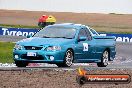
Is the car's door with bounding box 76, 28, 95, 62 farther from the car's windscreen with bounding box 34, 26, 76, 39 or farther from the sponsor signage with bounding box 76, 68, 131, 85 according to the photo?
the sponsor signage with bounding box 76, 68, 131, 85

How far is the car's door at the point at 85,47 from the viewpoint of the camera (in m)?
19.4

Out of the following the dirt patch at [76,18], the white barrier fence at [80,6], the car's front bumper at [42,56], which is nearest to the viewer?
the car's front bumper at [42,56]

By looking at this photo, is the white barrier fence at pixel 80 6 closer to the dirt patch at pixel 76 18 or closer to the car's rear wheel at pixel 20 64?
the dirt patch at pixel 76 18

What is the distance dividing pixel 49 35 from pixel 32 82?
18.1 feet

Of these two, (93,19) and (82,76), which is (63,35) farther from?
(93,19)

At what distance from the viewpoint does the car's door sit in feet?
63.8

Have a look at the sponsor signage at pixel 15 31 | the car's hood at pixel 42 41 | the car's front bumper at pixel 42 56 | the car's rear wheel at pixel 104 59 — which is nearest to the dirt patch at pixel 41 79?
the car's front bumper at pixel 42 56

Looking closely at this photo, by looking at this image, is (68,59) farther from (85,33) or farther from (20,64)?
(85,33)

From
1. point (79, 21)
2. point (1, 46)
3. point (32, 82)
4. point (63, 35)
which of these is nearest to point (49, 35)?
point (63, 35)

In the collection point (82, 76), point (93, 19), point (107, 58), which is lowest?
point (93, 19)

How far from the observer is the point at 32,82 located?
1387cm

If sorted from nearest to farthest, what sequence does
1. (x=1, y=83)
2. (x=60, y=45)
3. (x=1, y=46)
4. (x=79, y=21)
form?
(x=1, y=83)
(x=60, y=45)
(x=1, y=46)
(x=79, y=21)

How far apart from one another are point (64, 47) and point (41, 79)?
395 cm

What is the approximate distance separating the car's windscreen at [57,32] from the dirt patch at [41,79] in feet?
6.53
